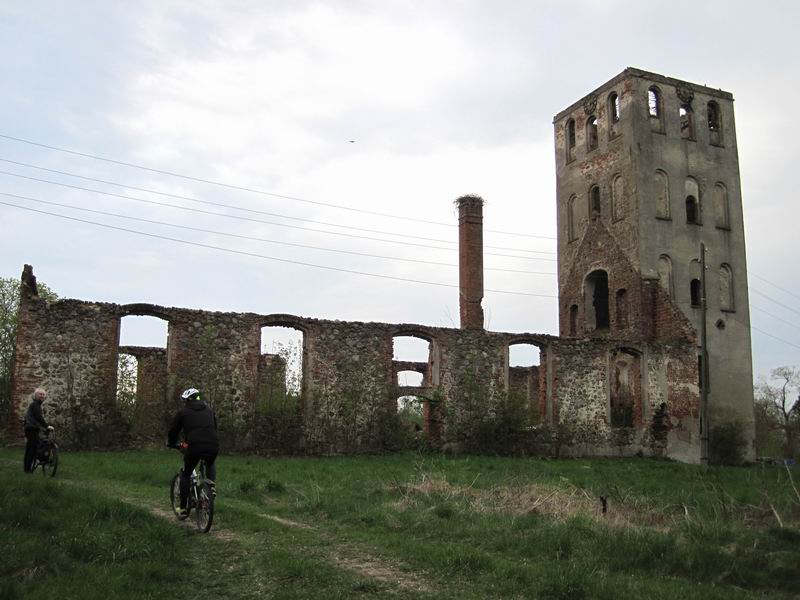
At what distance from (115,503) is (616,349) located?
20.7m

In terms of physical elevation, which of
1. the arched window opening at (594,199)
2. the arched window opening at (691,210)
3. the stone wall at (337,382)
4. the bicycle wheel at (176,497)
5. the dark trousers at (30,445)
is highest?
the arched window opening at (594,199)

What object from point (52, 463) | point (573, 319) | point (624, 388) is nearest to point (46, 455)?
point (52, 463)

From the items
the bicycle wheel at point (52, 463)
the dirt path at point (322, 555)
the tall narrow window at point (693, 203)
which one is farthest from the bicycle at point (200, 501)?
the tall narrow window at point (693, 203)

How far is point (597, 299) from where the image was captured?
3153 centimetres

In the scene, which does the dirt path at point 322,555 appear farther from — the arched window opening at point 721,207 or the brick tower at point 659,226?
the arched window opening at point 721,207

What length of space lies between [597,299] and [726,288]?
17.0ft

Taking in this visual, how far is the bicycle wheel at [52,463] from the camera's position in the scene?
12262 millimetres

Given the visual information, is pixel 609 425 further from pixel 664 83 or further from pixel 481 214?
pixel 664 83

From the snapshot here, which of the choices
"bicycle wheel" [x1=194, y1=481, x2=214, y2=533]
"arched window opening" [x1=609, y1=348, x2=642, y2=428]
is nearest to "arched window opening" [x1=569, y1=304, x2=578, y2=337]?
"arched window opening" [x1=609, y1=348, x2=642, y2=428]

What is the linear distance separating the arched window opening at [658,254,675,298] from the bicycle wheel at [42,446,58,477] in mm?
23143

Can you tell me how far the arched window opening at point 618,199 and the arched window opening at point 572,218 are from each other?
2.44 meters

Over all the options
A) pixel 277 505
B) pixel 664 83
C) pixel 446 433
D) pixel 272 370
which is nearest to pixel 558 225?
pixel 664 83

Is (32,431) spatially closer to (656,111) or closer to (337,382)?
(337,382)

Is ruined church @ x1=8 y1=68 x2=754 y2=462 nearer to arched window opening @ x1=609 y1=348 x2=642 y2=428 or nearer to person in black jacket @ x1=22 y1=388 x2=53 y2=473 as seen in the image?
arched window opening @ x1=609 y1=348 x2=642 y2=428
